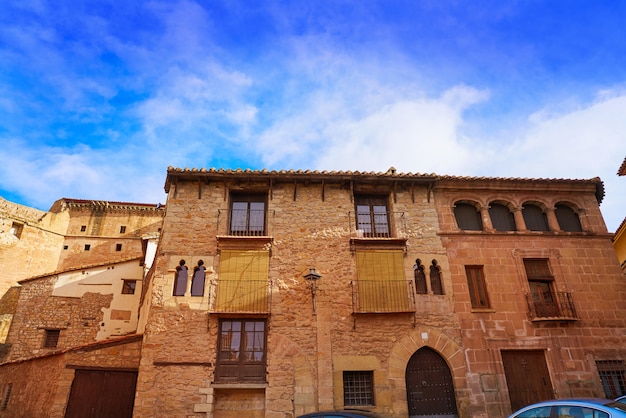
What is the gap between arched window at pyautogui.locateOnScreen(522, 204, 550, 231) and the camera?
46.7 feet

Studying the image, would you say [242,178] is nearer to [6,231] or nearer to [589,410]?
[589,410]

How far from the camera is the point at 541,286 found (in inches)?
525

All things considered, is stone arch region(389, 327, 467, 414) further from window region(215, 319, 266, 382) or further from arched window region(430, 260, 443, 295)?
window region(215, 319, 266, 382)

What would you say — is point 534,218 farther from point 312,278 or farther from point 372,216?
point 312,278

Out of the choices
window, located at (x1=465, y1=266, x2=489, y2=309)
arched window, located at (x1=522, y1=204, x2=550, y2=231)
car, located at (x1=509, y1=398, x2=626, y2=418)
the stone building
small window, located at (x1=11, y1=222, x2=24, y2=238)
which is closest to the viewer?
car, located at (x1=509, y1=398, x2=626, y2=418)

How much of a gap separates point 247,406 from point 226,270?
12.7 feet

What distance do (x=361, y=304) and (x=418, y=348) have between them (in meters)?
2.08

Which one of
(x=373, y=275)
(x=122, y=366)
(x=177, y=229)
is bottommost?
(x=122, y=366)

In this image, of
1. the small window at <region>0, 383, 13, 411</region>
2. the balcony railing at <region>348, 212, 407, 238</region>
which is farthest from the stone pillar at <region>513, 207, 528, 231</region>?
the small window at <region>0, 383, 13, 411</region>

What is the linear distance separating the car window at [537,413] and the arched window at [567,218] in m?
9.46

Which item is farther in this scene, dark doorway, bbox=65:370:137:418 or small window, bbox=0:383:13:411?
small window, bbox=0:383:13:411

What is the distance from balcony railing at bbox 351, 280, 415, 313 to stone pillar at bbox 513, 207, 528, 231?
453cm

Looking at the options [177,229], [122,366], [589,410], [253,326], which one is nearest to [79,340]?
[122,366]

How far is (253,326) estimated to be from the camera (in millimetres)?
11930
